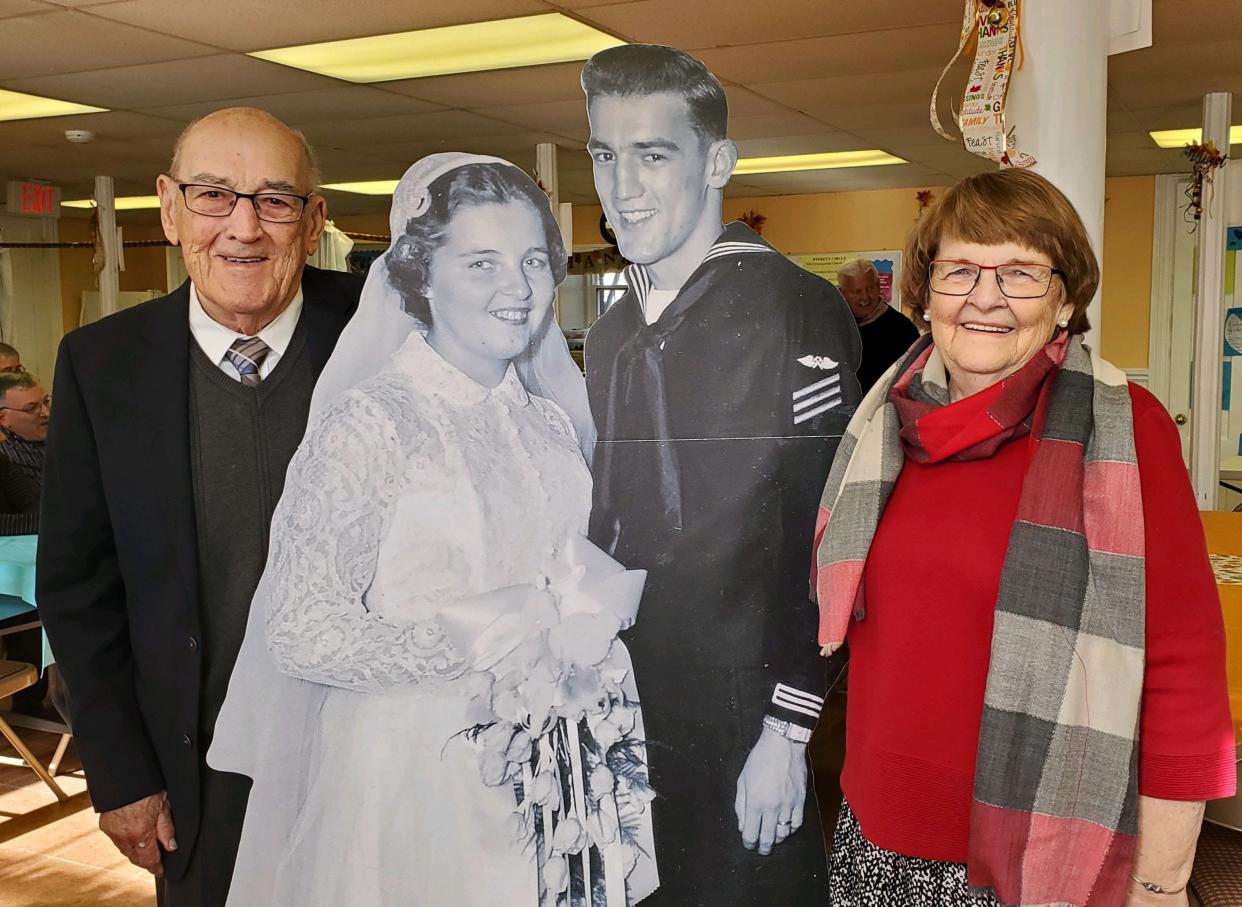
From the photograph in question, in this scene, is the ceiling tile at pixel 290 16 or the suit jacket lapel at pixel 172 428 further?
the ceiling tile at pixel 290 16

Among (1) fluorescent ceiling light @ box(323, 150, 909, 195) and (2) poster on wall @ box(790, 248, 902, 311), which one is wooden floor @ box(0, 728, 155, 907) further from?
(2) poster on wall @ box(790, 248, 902, 311)

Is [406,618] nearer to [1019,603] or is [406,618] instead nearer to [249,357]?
[249,357]

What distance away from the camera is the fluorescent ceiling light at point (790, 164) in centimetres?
190

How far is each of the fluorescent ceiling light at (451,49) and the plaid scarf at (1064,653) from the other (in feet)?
5.71

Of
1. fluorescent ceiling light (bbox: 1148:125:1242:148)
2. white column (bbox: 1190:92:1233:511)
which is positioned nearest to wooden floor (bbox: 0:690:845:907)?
white column (bbox: 1190:92:1233:511)

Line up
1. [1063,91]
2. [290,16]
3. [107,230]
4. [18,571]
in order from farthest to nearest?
[18,571]
[290,16]
[107,230]
[1063,91]

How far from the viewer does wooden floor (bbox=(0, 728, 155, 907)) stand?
3.40m

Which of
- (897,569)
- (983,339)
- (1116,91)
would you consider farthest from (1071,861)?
(1116,91)

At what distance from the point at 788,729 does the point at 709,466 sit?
438mm

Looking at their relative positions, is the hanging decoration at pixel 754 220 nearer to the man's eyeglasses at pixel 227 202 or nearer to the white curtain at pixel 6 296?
the man's eyeglasses at pixel 227 202

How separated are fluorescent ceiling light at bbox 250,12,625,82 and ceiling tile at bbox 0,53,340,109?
6cm

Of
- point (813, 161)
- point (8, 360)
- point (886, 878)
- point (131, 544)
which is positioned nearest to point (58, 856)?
point (8, 360)

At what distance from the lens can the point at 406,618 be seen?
180 centimetres

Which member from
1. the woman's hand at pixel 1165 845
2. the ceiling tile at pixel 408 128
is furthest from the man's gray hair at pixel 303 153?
the woman's hand at pixel 1165 845
